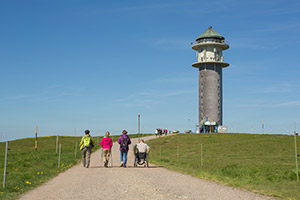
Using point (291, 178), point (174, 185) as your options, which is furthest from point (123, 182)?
point (291, 178)

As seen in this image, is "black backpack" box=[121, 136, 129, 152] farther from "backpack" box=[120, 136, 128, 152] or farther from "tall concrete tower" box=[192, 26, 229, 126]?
"tall concrete tower" box=[192, 26, 229, 126]

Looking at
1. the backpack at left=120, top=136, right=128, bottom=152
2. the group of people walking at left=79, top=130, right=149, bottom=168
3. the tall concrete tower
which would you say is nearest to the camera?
the group of people walking at left=79, top=130, right=149, bottom=168

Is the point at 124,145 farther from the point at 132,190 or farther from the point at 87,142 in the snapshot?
the point at 132,190

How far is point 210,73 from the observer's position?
77.9 m

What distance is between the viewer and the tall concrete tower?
251 feet

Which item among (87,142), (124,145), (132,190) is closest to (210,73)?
(124,145)

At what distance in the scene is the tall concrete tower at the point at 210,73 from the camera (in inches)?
3007

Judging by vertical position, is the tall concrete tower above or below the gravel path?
above

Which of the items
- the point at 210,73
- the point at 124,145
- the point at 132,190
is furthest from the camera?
the point at 210,73

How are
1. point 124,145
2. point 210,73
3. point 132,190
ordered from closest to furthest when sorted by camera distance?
point 132,190 < point 124,145 < point 210,73

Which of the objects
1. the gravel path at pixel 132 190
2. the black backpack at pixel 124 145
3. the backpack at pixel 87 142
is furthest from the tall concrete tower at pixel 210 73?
the gravel path at pixel 132 190

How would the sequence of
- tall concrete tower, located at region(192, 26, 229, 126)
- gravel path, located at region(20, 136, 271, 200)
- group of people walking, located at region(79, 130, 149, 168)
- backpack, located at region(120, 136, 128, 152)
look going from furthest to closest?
tall concrete tower, located at region(192, 26, 229, 126), backpack, located at region(120, 136, 128, 152), group of people walking, located at region(79, 130, 149, 168), gravel path, located at region(20, 136, 271, 200)

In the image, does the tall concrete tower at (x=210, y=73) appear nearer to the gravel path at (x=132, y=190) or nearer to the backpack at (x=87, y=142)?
the backpack at (x=87, y=142)

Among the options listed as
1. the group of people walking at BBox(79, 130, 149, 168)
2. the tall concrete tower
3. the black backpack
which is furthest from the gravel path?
the tall concrete tower
